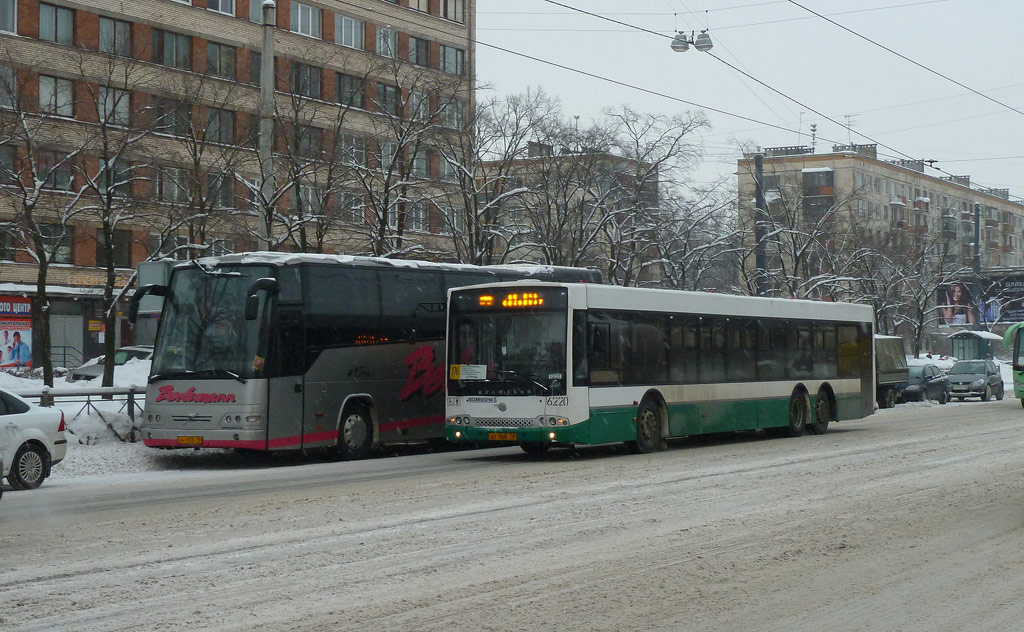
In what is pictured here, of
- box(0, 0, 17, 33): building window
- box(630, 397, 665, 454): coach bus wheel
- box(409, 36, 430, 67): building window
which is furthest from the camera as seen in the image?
box(409, 36, 430, 67): building window

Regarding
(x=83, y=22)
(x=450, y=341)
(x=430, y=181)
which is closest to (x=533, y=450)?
(x=450, y=341)

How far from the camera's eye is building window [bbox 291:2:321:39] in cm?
6066

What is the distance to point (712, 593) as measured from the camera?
816 cm

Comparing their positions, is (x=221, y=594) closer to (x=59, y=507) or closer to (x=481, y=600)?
(x=481, y=600)

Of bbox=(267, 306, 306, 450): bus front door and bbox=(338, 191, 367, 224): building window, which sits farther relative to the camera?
bbox=(338, 191, 367, 224): building window

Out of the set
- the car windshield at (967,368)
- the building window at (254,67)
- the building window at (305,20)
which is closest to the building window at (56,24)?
the building window at (254,67)

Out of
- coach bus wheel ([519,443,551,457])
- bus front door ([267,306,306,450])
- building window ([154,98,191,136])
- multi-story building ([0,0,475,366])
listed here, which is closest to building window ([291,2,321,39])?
multi-story building ([0,0,475,366])

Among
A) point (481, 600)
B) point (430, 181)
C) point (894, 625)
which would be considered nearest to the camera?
point (894, 625)

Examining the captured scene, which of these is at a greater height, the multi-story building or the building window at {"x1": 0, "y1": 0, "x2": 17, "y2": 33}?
the building window at {"x1": 0, "y1": 0, "x2": 17, "y2": 33}

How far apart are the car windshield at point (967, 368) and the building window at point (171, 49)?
35.6 m

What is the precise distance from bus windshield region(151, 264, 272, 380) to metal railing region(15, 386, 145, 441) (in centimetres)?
147

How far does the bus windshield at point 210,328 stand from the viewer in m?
19.1

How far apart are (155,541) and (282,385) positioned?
9102mm

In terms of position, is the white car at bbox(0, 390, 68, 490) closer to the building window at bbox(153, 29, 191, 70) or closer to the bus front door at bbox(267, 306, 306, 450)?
the bus front door at bbox(267, 306, 306, 450)
